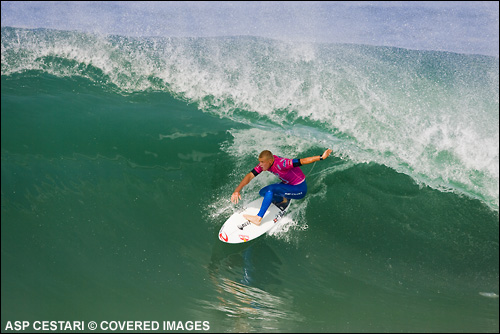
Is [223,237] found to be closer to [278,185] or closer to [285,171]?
[278,185]

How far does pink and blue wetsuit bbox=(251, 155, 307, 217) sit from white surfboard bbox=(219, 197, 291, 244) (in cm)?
24

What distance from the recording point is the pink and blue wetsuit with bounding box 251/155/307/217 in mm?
5512

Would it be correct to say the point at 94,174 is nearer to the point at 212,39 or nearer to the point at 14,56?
the point at 14,56

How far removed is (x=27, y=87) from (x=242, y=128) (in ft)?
13.7

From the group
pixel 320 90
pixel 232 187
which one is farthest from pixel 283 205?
pixel 320 90

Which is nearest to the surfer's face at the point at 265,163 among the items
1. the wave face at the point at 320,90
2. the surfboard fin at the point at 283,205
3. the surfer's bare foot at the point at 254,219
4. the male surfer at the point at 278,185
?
the male surfer at the point at 278,185

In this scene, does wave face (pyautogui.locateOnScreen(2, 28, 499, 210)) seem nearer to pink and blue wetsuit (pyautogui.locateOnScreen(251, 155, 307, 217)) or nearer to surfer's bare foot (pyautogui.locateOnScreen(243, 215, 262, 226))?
pink and blue wetsuit (pyautogui.locateOnScreen(251, 155, 307, 217))

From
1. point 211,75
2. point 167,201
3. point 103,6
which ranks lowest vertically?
point 167,201

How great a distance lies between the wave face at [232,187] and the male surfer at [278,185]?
1.29 ft

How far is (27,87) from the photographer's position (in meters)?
7.32

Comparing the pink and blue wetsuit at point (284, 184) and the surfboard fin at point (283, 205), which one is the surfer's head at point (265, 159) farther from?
the surfboard fin at point (283, 205)

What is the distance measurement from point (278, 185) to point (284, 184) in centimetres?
9

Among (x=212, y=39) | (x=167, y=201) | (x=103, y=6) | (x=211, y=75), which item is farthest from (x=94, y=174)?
(x=103, y=6)

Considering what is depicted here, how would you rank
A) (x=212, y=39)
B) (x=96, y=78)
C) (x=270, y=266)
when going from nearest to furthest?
(x=270, y=266), (x=96, y=78), (x=212, y=39)
